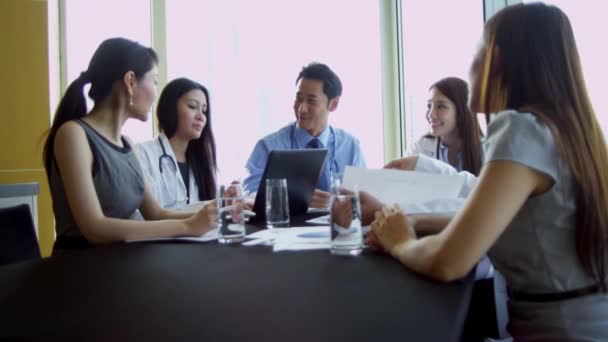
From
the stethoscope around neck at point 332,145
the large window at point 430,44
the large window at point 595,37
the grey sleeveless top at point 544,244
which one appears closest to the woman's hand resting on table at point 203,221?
the grey sleeveless top at point 544,244

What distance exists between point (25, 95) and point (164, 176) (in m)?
1.65

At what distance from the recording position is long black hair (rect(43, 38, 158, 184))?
1.69 meters

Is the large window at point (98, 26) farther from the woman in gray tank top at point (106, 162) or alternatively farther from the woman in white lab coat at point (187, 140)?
the woman in gray tank top at point (106, 162)

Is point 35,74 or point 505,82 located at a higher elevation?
point 35,74

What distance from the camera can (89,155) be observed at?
5.06 ft

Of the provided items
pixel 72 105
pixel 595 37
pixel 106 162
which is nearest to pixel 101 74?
pixel 72 105

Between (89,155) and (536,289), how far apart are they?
130 centimetres

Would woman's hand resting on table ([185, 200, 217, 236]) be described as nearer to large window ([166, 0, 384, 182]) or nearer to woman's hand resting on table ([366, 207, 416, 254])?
woman's hand resting on table ([366, 207, 416, 254])

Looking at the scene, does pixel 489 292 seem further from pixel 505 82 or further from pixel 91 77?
pixel 91 77

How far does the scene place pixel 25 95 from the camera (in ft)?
10.9

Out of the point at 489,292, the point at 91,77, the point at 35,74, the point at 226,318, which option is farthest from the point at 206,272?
the point at 35,74

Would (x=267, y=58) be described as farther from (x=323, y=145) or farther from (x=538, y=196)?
(x=538, y=196)

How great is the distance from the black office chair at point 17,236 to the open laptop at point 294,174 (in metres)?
0.71

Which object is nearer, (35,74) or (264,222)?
(264,222)
